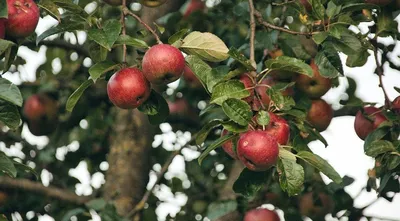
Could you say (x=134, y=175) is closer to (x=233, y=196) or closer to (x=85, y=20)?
(x=233, y=196)

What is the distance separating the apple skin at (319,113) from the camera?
2590 millimetres

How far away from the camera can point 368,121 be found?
7.61 ft

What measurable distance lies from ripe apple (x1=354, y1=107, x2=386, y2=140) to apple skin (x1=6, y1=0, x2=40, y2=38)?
0.96 m

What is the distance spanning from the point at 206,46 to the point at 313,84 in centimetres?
69

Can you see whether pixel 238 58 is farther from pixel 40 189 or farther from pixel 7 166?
pixel 40 189

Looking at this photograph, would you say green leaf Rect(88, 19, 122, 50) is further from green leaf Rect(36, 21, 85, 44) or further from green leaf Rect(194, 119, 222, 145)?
green leaf Rect(194, 119, 222, 145)

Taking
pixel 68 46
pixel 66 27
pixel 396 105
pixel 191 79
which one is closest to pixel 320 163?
pixel 396 105

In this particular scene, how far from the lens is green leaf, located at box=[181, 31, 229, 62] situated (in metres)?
1.90

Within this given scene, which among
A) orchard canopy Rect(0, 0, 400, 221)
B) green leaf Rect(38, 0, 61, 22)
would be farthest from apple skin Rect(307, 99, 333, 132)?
green leaf Rect(38, 0, 61, 22)

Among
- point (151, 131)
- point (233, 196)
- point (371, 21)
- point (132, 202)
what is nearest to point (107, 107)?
point (151, 131)

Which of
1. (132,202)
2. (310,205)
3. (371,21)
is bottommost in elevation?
(132,202)

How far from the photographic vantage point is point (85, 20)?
197 cm

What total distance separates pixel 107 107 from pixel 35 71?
409mm

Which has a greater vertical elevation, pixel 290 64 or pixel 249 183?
pixel 290 64
